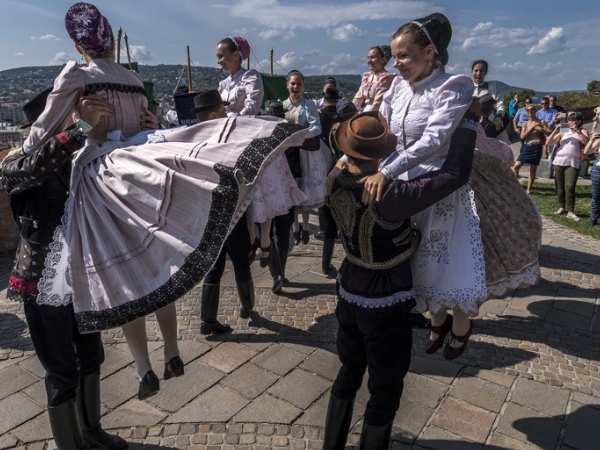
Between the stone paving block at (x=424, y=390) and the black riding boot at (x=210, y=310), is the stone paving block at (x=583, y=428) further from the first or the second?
the black riding boot at (x=210, y=310)

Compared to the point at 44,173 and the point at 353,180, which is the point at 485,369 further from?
the point at 44,173

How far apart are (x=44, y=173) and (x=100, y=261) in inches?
19.1

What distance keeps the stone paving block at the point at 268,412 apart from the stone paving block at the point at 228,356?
0.53 metres

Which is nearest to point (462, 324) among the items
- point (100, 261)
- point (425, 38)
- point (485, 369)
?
point (485, 369)

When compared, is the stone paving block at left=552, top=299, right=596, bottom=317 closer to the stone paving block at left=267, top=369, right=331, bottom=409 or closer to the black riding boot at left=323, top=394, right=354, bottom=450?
the stone paving block at left=267, top=369, right=331, bottom=409

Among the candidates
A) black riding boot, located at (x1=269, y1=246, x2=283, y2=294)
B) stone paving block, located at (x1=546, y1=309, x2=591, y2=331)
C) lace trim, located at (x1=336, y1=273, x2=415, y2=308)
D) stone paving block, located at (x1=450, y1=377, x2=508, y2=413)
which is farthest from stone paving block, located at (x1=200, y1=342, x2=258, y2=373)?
stone paving block, located at (x1=546, y1=309, x2=591, y2=331)

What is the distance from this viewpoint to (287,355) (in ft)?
13.8

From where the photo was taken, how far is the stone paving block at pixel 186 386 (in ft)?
11.7

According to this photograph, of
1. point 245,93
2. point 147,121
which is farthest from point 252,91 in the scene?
point 147,121

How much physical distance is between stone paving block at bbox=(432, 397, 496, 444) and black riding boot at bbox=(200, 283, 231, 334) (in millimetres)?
2110

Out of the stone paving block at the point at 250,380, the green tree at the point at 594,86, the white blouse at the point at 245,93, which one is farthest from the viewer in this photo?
the green tree at the point at 594,86

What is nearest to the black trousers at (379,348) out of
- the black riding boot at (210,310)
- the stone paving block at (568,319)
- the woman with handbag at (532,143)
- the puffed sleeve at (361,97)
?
the black riding boot at (210,310)

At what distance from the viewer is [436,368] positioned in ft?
13.0

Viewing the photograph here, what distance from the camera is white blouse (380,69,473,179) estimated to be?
8.11 feet
